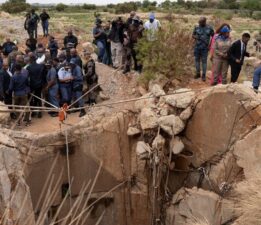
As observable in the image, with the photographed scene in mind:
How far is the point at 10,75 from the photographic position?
11578mm

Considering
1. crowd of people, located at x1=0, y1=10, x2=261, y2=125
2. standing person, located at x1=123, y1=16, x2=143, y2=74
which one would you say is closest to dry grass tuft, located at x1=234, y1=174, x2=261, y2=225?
crowd of people, located at x1=0, y1=10, x2=261, y2=125

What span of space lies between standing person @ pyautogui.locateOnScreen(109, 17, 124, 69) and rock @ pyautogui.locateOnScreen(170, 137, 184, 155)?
357 centimetres

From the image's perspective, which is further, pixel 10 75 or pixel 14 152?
pixel 10 75

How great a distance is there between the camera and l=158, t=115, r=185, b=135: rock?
10.8m

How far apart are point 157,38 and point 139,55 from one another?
0.63 metres

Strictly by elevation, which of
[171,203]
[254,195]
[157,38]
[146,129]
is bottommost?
[171,203]

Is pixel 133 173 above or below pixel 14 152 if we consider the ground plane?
A: below

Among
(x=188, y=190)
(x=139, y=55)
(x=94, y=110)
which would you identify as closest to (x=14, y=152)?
(x=94, y=110)

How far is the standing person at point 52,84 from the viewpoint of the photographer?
38.8ft

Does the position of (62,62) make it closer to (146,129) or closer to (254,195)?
(146,129)

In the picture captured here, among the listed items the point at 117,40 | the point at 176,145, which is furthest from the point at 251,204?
the point at 117,40

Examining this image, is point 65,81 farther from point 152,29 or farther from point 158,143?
point 158,143

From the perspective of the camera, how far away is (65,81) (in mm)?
12039

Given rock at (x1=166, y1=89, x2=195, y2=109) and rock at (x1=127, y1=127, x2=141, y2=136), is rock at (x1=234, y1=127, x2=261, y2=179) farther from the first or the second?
rock at (x1=127, y1=127, x2=141, y2=136)
